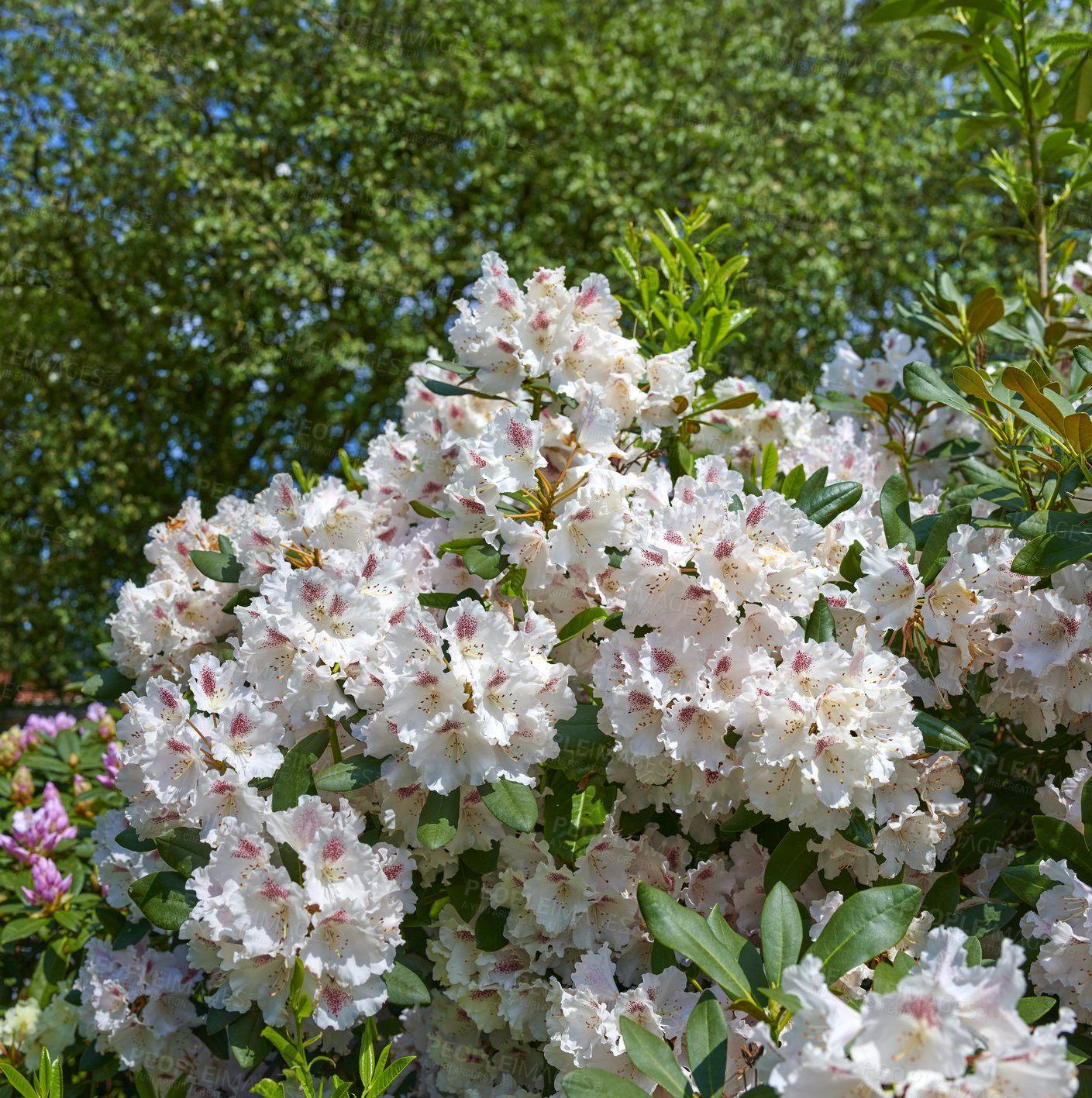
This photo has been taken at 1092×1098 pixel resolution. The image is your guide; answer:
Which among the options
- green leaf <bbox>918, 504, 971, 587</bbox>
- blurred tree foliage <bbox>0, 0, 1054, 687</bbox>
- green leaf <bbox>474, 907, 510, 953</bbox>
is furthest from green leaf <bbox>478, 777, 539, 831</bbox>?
blurred tree foliage <bbox>0, 0, 1054, 687</bbox>

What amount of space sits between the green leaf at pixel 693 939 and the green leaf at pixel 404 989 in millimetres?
384

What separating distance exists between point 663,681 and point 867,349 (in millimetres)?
6253

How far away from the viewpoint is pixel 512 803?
1.26 m

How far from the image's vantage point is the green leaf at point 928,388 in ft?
4.70

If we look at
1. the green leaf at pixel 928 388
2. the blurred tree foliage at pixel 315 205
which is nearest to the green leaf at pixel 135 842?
the green leaf at pixel 928 388

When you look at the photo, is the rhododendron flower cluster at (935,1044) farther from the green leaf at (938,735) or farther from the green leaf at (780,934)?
the green leaf at (938,735)

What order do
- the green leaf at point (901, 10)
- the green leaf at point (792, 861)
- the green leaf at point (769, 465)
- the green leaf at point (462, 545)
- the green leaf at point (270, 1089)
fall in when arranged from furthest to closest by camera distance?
the green leaf at point (901, 10), the green leaf at point (769, 465), the green leaf at point (462, 545), the green leaf at point (792, 861), the green leaf at point (270, 1089)

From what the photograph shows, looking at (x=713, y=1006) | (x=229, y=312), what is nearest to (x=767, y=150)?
(x=229, y=312)

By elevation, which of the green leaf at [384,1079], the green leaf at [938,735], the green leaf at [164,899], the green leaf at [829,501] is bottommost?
the green leaf at [384,1079]

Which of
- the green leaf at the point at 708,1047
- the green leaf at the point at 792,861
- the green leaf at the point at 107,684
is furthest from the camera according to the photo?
the green leaf at the point at 107,684

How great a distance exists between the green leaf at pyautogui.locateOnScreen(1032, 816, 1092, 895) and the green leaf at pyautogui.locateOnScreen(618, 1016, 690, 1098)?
572 mm

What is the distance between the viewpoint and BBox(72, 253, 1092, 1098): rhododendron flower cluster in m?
1.20

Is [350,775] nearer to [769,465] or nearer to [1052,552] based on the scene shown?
[769,465]

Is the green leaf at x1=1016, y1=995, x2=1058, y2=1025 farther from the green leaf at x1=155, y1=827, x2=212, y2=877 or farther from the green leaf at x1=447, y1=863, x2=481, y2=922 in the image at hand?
the green leaf at x1=155, y1=827, x2=212, y2=877
